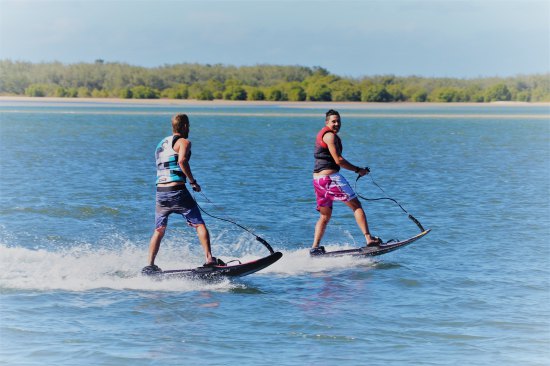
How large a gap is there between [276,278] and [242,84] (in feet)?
370

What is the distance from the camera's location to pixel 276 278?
1252 centimetres

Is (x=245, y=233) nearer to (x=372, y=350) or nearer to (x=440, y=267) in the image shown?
(x=440, y=267)

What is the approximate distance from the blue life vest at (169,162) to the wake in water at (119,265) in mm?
1293

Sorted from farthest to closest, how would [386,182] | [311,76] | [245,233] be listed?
[311,76]
[386,182]
[245,233]

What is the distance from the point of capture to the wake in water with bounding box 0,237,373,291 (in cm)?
1179

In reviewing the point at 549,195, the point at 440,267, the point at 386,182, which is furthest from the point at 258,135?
the point at 440,267

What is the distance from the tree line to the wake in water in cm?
9235

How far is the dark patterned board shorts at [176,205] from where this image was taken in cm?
1168

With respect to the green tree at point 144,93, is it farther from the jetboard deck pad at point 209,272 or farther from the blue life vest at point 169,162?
the blue life vest at point 169,162

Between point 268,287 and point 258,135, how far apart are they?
3787 centimetres

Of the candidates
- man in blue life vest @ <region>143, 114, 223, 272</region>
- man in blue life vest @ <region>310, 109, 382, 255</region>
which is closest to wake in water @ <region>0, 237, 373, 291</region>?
man in blue life vest @ <region>143, 114, 223, 272</region>

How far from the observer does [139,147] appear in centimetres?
3975

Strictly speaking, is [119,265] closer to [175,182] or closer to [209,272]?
[209,272]

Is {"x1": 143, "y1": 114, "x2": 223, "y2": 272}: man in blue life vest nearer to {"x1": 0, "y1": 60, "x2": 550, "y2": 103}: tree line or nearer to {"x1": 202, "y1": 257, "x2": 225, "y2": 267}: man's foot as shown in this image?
{"x1": 202, "y1": 257, "x2": 225, "y2": 267}: man's foot
